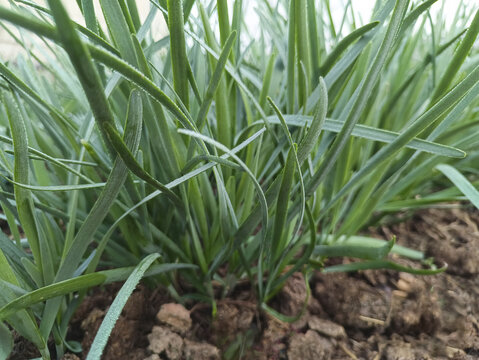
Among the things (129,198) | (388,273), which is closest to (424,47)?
(388,273)

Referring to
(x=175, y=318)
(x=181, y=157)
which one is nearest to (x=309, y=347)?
(x=175, y=318)

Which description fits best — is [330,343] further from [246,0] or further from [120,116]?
[246,0]

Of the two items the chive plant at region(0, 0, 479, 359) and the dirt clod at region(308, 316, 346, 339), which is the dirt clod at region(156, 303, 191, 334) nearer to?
the chive plant at region(0, 0, 479, 359)

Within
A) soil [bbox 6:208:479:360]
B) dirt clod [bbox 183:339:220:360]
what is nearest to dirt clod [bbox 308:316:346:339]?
soil [bbox 6:208:479:360]

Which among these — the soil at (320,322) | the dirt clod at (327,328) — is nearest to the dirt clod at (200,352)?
the soil at (320,322)

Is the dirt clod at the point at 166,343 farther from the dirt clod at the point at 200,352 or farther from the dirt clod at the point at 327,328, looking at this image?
the dirt clod at the point at 327,328
